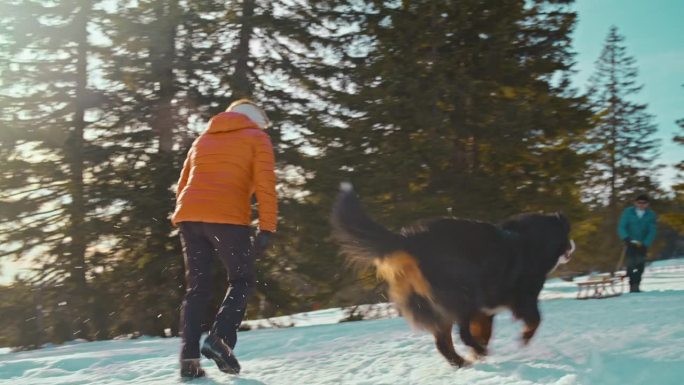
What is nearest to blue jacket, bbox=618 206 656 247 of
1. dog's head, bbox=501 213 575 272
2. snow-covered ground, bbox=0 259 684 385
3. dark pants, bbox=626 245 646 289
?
dark pants, bbox=626 245 646 289

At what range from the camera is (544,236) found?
Answer: 15.2 feet

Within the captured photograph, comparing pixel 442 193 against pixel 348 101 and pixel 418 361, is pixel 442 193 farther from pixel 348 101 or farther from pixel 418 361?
pixel 418 361

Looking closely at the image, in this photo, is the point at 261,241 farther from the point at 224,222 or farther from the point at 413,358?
the point at 413,358

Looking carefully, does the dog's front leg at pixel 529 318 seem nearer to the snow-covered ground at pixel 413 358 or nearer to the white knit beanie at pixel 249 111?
the snow-covered ground at pixel 413 358

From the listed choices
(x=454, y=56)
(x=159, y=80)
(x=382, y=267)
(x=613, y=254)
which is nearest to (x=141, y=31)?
(x=159, y=80)

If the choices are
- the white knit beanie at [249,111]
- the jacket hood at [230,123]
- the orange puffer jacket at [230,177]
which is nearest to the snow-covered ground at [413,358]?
the orange puffer jacket at [230,177]

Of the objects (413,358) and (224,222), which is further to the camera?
(413,358)

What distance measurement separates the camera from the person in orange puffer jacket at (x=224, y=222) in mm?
3812

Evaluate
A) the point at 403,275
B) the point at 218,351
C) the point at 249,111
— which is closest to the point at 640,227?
the point at 403,275

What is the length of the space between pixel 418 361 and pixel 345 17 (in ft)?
27.2

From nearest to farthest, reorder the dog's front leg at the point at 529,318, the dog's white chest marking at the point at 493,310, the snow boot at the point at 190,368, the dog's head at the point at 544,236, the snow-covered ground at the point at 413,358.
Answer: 1. the snow-covered ground at the point at 413,358
2. the snow boot at the point at 190,368
3. the dog's white chest marking at the point at 493,310
4. the dog's front leg at the point at 529,318
5. the dog's head at the point at 544,236

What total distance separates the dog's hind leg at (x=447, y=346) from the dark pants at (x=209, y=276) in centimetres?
135

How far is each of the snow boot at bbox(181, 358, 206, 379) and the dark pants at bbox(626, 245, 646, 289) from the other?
29.5 feet

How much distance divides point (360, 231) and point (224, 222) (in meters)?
0.92
